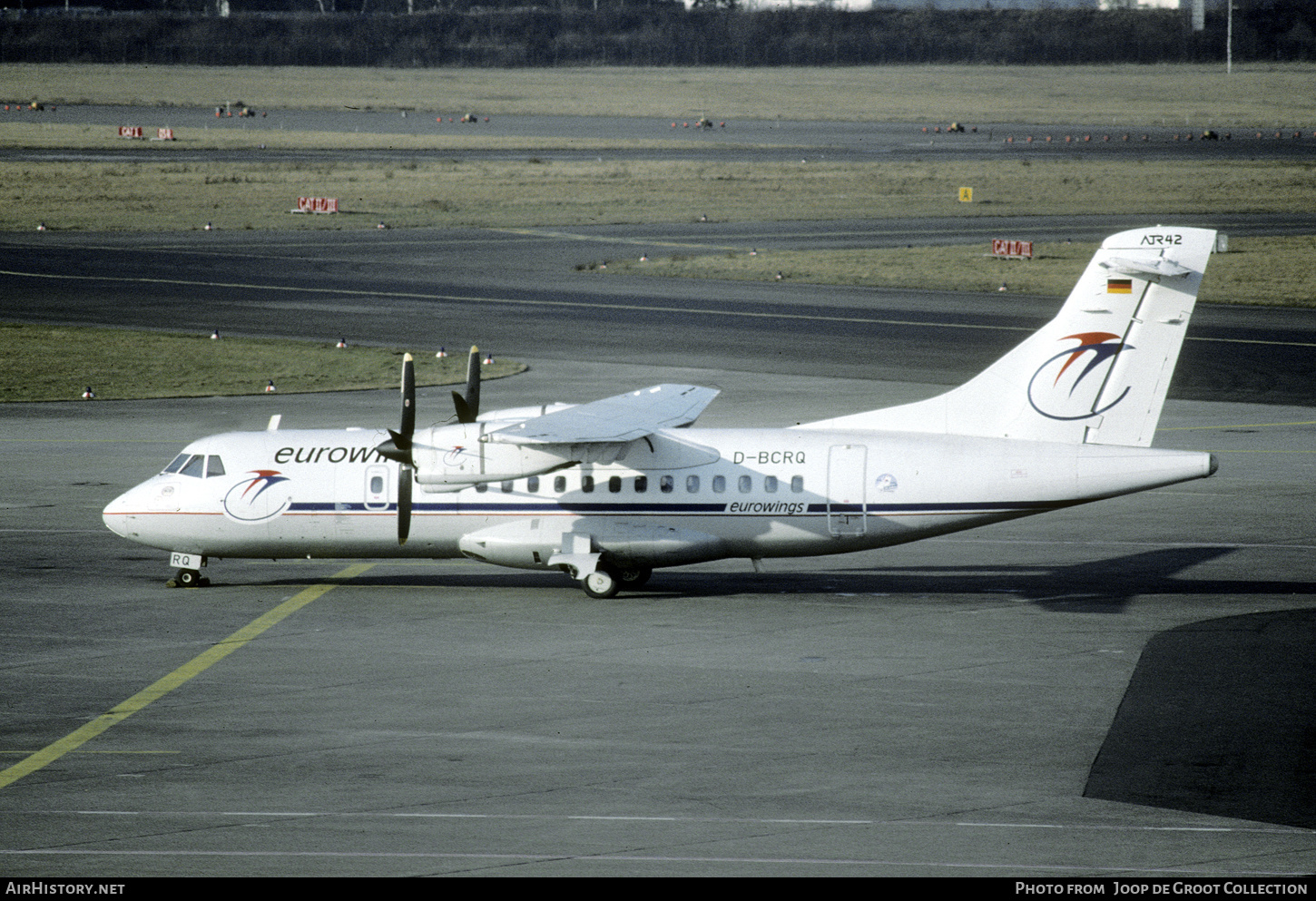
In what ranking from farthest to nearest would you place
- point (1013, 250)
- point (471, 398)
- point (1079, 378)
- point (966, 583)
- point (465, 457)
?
point (1013, 250), point (966, 583), point (471, 398), point (1079, 378), point (465, 457)

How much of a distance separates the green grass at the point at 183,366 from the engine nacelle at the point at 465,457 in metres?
24.0

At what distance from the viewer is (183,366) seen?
180 feet

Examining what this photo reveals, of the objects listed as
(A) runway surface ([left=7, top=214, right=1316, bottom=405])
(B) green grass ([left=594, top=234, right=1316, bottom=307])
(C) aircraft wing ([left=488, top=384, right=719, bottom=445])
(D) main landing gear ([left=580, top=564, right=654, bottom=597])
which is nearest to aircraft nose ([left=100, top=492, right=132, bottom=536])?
(C) aircraft wing ([left=488, top=384, right=719, bottom=445])

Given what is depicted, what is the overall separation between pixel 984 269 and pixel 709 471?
49.4 meters

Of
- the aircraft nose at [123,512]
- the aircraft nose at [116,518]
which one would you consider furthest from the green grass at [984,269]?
the aircraft nose at [116,518]

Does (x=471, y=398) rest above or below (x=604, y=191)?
below

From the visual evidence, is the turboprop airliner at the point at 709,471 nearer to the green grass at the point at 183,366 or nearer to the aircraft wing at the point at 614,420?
the aircraft wing at the point at 614,420

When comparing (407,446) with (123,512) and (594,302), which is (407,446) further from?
(594,302)

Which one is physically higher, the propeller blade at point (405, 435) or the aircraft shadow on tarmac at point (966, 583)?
the propeller blade at point (405, 435)

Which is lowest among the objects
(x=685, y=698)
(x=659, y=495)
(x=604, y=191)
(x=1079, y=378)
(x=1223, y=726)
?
(x=685, y=698)

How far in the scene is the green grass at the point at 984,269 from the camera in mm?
69000

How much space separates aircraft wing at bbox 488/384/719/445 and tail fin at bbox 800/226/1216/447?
5762 millimetres

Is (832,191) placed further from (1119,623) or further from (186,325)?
(1119,623)

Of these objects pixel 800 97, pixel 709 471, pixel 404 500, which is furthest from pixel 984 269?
pixel 800 97
